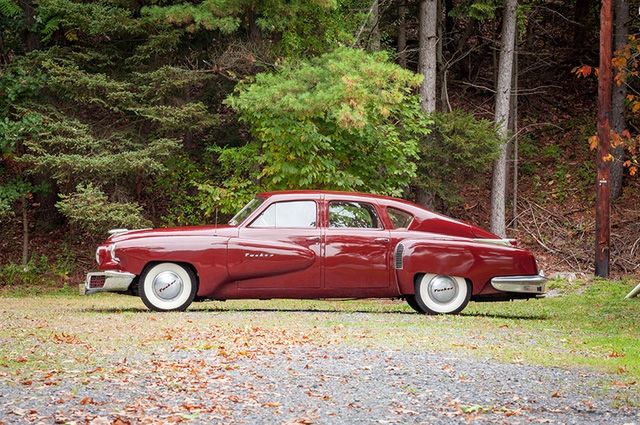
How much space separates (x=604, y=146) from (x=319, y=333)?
40.2ft

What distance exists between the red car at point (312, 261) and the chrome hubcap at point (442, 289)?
1 cm

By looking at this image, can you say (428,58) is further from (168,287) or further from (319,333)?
(319,333)

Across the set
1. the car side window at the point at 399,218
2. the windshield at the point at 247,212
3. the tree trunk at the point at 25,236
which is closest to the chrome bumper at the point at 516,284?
the car side window at the point at 399,218

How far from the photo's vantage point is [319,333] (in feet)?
40.1

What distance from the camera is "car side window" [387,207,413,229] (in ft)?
50.4

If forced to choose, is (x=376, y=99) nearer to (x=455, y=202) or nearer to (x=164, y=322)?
(x=455, y=202)

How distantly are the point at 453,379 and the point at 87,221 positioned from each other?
15.2 m

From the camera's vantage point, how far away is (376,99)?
21328mm

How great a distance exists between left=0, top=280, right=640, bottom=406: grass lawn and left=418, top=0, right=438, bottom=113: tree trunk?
9.79 metres

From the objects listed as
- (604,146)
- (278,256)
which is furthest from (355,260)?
(604,146)

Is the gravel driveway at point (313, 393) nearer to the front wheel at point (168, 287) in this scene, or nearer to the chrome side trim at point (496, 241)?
the front wheel at point (168, 287)

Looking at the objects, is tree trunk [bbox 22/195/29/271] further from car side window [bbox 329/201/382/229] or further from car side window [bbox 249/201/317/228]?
car side window [bbox 329/201/382/229]

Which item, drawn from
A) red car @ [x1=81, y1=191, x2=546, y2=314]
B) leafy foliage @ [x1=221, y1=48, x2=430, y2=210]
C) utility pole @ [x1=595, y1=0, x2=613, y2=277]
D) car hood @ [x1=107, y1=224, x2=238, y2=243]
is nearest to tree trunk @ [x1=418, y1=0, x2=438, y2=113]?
leafy foliage @ [x1=221, y1=48, x2=430, y2=210]

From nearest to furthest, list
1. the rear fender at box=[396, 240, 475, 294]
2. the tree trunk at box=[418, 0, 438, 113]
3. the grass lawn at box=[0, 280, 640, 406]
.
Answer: the grass lawn at box=[0, 280, 640, 406] → the rear fender at box=[396, 240, 475, 294] → the tree trunk at box=[418, 0, 438, 113]
